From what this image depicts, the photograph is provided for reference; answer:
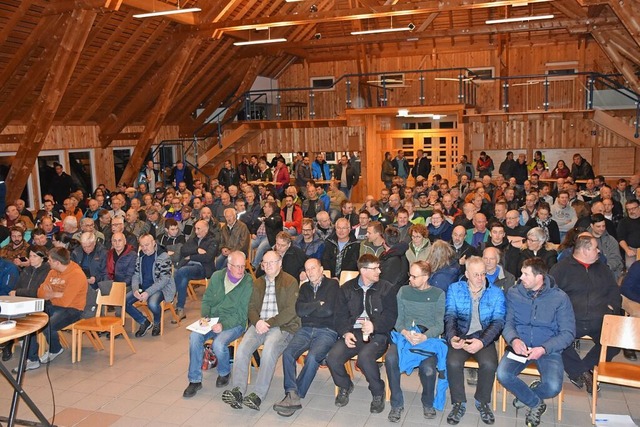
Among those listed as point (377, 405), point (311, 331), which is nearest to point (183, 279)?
point (311, 331)

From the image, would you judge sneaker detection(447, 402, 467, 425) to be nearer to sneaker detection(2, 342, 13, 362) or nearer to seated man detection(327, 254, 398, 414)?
seated man detection(327, 254, 398, 414)

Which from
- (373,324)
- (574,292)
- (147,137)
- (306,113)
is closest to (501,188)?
(574,292)

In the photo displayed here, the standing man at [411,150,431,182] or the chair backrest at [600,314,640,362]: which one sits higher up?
the standing man at [411,150,431,182]

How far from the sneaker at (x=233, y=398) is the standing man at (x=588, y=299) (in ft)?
9.17

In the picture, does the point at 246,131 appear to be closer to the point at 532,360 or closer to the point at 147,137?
the point at 147,137

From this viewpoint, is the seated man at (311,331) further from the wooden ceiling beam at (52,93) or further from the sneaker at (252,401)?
the wooden ceiling beam at (52,93)

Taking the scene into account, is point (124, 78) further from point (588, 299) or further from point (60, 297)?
point (588, 299)

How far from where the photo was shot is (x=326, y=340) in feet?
17.5

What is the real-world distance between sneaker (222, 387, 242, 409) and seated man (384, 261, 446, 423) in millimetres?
1268

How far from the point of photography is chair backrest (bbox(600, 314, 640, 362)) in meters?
4.77

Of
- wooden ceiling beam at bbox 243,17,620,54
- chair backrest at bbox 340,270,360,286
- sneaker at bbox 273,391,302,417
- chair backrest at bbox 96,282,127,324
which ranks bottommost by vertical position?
sneaker at bbox 273,391,302,417

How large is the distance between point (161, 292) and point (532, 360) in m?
4.18

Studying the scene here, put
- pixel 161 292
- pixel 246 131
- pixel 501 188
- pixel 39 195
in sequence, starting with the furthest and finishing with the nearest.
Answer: pixel 246 131, pixel 39 195, pixel 501 188, pixel 161 292

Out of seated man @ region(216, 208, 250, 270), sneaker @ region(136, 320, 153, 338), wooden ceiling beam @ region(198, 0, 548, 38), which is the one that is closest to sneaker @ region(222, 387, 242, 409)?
sneaker @ region(136, 320, 153, 338)
